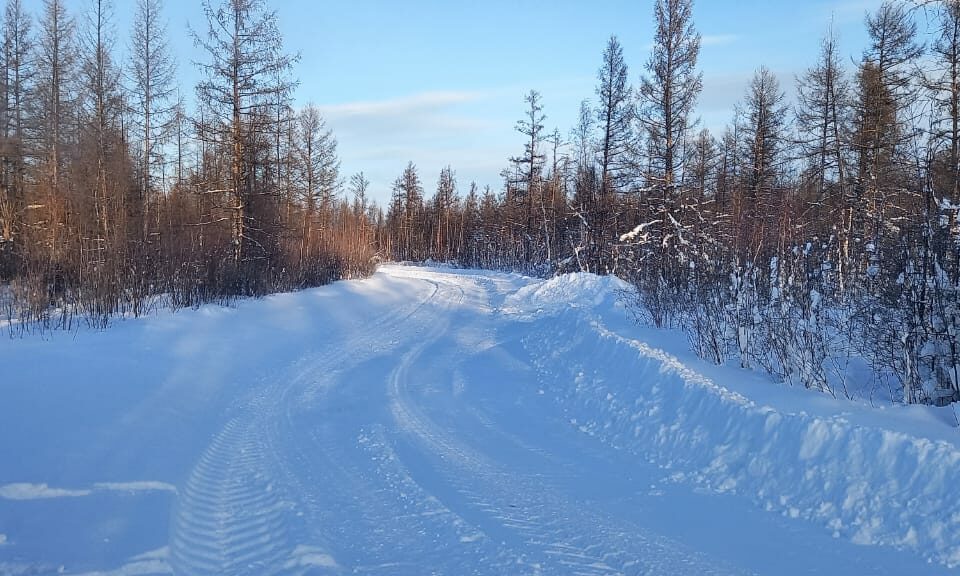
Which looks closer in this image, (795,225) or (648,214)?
(795,225)

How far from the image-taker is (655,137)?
2120 centimetres

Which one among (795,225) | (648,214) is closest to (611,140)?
(648,214)

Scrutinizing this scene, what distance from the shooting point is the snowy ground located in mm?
3781

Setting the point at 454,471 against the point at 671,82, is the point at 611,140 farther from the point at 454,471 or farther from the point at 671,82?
the point at 454,471

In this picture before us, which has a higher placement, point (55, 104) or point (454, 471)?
point (55, 104)

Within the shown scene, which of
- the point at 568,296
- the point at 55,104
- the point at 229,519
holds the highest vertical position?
the point at 55,104

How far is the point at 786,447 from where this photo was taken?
5.05 meters

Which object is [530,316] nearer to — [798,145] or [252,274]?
[252,274]

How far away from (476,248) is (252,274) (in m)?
43.8

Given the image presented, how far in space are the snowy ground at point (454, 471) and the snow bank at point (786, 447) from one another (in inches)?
0.8

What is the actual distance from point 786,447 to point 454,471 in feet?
9.79

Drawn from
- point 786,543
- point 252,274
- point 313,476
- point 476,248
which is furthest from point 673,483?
point 476,248

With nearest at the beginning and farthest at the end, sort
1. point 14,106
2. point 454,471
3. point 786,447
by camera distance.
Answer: point 786,447 → point 454,471 → point 14,106

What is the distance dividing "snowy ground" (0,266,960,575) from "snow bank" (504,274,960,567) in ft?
0.07
